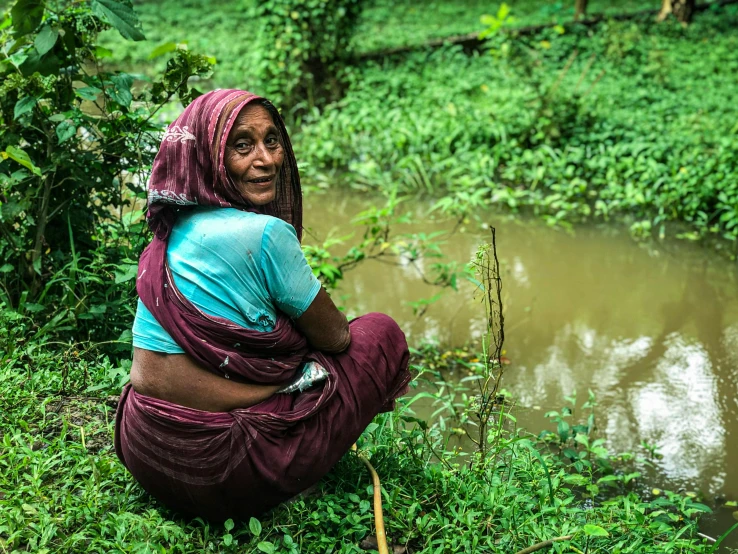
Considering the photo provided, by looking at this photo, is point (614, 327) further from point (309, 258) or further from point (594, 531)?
point (594, 531)

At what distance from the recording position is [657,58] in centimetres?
858

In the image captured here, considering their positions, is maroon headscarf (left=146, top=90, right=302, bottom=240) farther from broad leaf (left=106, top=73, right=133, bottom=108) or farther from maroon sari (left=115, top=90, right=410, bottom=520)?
broad leaf (left=106, top=73, right=133, bottom=108)

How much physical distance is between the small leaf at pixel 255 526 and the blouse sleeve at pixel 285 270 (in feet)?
2.10

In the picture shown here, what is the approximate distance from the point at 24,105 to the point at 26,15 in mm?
359

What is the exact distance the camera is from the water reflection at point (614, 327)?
361 cm

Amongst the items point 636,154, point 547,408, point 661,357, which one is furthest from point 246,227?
point 636,154

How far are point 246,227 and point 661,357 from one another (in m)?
2.95

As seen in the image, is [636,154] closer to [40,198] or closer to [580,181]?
[580,181]

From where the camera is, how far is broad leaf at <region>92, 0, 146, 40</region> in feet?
9.95

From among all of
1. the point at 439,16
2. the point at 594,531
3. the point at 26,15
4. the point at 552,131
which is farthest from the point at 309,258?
the point at 439,16

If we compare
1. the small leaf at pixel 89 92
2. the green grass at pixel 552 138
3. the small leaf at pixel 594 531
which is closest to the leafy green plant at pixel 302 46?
the green grass at pixel 552 138

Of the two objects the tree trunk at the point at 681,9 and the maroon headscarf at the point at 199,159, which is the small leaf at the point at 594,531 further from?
the tree trunk at the point at 681,9

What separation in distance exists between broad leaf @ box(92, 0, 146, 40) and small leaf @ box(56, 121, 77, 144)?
0.44 metres

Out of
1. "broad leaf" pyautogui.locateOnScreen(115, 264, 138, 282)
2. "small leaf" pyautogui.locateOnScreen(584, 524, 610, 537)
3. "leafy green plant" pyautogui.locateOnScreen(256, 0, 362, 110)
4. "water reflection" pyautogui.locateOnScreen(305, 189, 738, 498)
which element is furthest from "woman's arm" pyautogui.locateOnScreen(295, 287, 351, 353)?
"leafy green plant" pyautogui.locateOnScreen(256, 0, 362, 110)
